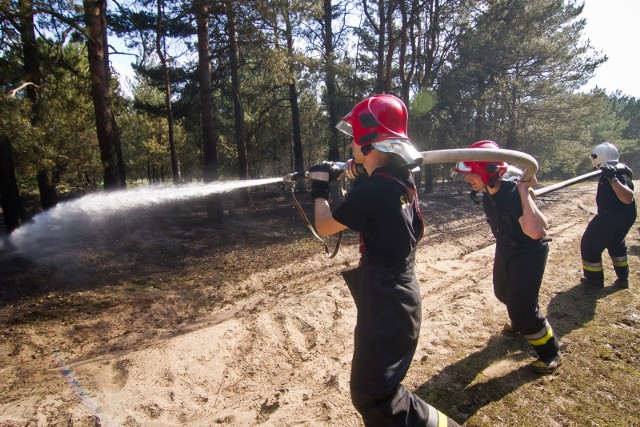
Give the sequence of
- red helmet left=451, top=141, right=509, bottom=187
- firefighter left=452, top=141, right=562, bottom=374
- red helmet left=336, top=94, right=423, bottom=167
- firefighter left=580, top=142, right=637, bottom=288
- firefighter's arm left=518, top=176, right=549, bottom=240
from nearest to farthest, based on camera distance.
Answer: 1. red helmet left=336, top=94, right=423, bottom=167
2. firefighter's arm left=518, top=176, right=549, bottom=240
3. firefighter left=452, top=141, right=562, bottom=374
4. red helmet left=451, top=141, right=509, bottom=187
5. firefighter left=580, top=142, right=637, bottom=288

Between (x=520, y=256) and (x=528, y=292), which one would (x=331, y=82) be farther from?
(x=528, y=292)

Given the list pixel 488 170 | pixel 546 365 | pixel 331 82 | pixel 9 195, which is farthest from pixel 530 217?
pixel 331 82

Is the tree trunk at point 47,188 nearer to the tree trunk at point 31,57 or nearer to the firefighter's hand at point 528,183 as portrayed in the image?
the tree trunk at point 31,57

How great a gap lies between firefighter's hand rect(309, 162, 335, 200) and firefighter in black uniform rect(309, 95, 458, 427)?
38 cm

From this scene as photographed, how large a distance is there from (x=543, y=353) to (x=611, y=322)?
5.99 ft

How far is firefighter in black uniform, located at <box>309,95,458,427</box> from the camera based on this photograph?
7.49 feet

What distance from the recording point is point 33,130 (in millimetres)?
8344

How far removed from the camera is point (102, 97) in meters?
9.68

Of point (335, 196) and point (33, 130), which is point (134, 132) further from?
point (33, 130)

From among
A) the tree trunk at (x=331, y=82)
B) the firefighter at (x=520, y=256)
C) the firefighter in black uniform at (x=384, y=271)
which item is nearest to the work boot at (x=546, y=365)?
the firefighter at (x=520, y=256)

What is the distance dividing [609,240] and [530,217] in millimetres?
3716

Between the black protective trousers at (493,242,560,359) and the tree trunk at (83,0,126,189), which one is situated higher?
the tree trunk at (83,0,126,189)

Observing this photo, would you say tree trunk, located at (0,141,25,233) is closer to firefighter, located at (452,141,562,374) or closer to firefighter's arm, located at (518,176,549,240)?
firefighter, located at (452,141,562,374)

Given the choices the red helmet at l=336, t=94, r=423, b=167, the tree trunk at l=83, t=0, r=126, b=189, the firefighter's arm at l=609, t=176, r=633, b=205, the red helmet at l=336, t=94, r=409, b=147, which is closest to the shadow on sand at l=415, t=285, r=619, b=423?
the firefighter's arm at l=609, t=176, r=633, b=205
